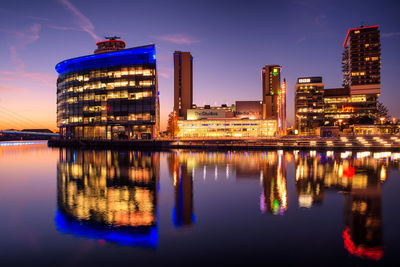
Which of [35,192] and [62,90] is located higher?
[62,90]

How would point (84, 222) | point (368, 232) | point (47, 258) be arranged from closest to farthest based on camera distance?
point (47, 258) → point (368, 232) → point (84, 222)

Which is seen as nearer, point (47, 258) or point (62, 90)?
point (47, 258)

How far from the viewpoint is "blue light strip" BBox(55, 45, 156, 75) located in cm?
11844

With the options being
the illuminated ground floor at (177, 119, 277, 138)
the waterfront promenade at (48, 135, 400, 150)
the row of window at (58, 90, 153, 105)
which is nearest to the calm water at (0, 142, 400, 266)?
the waterfront promenade at (48, 135, 400, 150)

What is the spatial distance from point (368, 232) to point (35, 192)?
2395 centimetres

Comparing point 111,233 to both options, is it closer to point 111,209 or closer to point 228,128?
point 111,209

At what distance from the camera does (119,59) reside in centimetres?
12088

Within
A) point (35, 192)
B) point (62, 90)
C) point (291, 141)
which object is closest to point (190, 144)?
point (291, 141)

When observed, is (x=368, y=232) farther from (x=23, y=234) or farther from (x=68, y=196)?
(x=68, y=196)

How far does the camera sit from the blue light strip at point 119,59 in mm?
118438

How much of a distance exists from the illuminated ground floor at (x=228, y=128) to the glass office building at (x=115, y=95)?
3950 centimetres

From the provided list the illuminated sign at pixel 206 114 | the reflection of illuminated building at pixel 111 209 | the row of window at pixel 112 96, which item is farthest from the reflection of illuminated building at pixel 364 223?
the illuminated sign at pixel 206 114

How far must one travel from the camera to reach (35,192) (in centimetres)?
2247

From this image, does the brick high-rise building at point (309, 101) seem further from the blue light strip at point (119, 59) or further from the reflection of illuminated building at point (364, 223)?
the reflection of illuminated building at point (364, 223)
